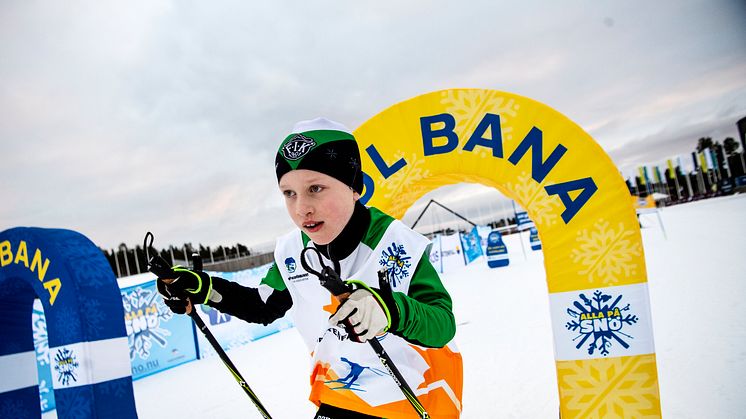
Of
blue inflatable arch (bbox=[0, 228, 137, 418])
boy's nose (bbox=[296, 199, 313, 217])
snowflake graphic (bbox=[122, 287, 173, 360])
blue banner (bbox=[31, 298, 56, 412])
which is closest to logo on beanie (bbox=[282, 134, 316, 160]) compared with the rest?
boy's nose (bbox=[296, 199, 313, 217])

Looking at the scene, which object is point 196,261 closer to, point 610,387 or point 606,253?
point 606,253

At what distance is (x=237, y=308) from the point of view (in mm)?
1973

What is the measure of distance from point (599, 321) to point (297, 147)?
2.51 meters

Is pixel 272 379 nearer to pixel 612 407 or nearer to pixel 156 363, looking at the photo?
pixel 156 363

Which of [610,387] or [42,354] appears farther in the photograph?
[42,354]

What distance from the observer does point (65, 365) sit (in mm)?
3230

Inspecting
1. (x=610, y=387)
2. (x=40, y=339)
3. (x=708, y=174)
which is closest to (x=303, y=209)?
(x=610, y=387)

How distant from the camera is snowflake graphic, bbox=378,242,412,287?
5.19 feet

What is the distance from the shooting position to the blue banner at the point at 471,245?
19312 millimetres

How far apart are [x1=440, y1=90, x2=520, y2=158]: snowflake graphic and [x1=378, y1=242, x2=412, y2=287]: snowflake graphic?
176 centimetres

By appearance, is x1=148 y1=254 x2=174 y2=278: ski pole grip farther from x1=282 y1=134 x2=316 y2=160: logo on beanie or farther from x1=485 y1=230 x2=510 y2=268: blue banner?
x1=485 y1=230 x2=510 y2=268: blue banner

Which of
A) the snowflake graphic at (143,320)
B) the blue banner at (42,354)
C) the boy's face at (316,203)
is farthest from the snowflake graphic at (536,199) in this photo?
the snowflake graphic at (143,320)

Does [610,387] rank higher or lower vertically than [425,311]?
lower

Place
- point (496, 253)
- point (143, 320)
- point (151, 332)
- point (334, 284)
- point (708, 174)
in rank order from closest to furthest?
point (334, 284) < point (143, 320) < point (151, 332) < point (496, 253) < point (708, 174)
